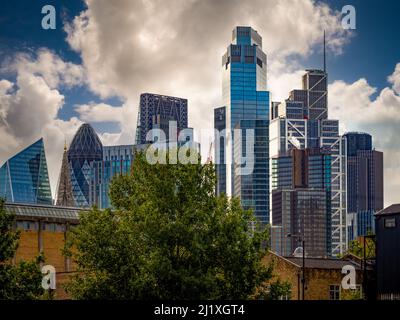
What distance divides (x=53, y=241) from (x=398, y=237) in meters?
40.6

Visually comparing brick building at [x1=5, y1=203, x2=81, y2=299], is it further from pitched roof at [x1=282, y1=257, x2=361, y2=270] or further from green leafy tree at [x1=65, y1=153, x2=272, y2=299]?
green leafy tree at [x1=65, y1=153, x2=272, y2=299]

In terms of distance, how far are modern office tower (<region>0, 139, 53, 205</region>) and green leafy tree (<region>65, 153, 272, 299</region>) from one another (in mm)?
93560

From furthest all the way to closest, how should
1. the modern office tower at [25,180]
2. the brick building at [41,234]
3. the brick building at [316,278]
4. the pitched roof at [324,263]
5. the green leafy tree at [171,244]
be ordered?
1. the modern office tower at [25,180]
2. the brick building at [41,234]
3. the pitched roof at [324,263]
4. the brick building at [316,278]
5. the green leafy tree at [171,244]

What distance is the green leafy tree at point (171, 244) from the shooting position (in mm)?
34625

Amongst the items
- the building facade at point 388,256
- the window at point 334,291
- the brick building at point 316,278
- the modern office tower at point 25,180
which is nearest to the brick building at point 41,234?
the brick building at point 316,278

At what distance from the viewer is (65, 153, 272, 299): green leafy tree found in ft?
114

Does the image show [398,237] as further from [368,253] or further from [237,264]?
[368,253]

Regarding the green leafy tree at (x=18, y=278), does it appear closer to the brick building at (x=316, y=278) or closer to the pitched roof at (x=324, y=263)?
the brick building at (x=316, y=278)

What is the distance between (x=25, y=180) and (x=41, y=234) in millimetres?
103956

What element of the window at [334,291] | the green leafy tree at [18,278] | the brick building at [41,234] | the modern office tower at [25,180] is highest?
the modern office tower at [25,180]

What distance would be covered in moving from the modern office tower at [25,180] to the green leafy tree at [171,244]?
93560mm

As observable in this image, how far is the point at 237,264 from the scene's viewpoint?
37.4 meters
